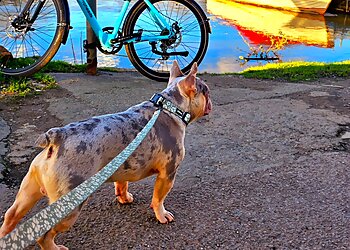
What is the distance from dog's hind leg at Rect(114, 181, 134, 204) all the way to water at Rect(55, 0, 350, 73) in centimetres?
394

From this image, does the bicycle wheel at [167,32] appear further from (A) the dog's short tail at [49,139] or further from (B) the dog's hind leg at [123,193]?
(A) the dog's short tail at [49,139]

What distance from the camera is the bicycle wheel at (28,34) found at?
498 cm

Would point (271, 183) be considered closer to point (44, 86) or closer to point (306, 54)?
point (44, 86)

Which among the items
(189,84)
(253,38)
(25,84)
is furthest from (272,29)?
(189,84)

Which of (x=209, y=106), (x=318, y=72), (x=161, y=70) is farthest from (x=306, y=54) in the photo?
(x=209, y=106)

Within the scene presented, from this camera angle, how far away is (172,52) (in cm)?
524

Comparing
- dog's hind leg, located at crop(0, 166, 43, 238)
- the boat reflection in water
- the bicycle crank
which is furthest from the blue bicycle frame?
the boat reflection in water

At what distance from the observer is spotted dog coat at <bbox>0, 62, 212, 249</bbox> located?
7.05 feet

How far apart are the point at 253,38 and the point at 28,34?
6029 mm

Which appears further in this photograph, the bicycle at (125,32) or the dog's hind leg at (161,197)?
the bicycle at (125,32)

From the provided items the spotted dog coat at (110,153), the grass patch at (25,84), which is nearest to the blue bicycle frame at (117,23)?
the grass patch at (25,84)

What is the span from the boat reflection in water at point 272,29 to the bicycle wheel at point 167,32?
9.35 ft

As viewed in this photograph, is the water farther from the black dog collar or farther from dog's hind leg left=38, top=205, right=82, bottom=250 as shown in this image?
dog's hind leg left=38, top=205, right=82, bottom=250

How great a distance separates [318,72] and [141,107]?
4392 mm
